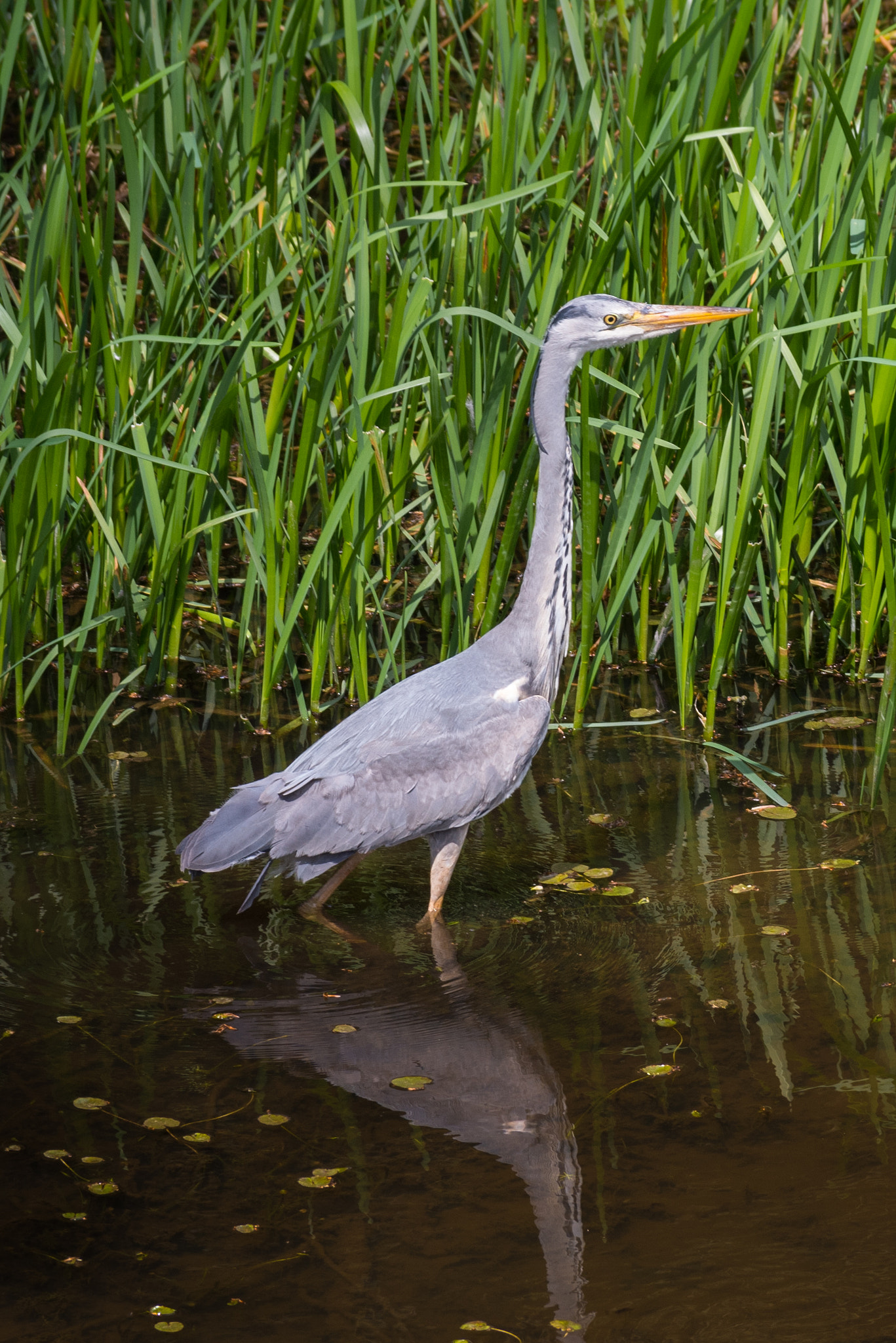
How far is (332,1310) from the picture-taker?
228 cm

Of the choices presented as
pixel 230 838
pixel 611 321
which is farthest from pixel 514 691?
pixel 611 321

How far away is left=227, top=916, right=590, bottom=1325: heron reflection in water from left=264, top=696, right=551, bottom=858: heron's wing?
1.26 ft

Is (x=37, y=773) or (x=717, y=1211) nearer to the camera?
(x=717, y=1211)

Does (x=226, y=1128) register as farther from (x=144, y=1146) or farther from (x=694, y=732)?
(x=694, y=732)

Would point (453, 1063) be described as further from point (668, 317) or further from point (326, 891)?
point (668, 317)

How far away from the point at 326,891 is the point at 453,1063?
918mm

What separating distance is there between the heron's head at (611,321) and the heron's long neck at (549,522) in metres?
0.06

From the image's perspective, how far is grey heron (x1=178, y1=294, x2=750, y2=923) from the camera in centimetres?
367

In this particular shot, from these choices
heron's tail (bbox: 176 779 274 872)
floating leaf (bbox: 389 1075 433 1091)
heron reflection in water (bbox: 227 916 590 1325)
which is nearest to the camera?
heron reflection in water (bbox: 227 916 590 1325)

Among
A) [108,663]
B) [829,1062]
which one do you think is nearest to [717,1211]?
[829,1062]

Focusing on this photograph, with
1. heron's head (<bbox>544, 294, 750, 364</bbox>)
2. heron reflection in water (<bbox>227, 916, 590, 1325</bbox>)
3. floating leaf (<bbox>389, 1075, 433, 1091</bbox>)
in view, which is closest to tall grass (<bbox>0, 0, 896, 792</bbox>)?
heron's head (<bbox>544, 294, 750, 364</bbox>)

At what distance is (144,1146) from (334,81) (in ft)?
10.4

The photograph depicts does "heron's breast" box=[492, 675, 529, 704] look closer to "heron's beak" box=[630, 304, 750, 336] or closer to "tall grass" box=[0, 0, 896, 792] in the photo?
"tall grass" box=[0, 0, 896, 792]

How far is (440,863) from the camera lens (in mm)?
3762
